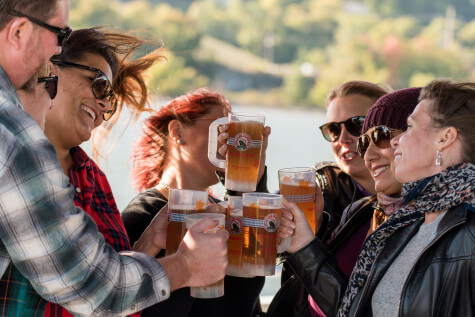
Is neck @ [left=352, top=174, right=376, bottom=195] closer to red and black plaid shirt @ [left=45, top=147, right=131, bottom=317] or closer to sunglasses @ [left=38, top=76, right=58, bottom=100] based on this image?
red and black plaid shirt @ [left=45, top=147, right=131, bottom=317]

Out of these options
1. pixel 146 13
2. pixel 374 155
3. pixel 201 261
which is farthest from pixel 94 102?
pixel 146 13

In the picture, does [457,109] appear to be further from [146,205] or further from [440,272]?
[146,205]

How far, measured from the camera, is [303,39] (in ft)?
112

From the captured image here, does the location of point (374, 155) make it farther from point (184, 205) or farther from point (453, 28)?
point (453, 28)

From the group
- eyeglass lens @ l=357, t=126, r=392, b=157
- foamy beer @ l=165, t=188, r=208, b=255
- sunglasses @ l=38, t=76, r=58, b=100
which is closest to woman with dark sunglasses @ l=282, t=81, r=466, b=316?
eyeglass lens @ l=357, t=126, r=392, b=157

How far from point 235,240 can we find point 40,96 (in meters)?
0.77

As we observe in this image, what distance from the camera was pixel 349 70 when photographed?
30.6 meters

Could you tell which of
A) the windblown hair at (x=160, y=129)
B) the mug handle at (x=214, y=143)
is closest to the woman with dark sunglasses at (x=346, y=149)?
the windblown hair at (x=160, y=129)

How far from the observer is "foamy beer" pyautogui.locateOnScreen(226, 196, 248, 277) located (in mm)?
1957

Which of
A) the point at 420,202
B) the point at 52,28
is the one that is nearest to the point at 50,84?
the point at 52,28

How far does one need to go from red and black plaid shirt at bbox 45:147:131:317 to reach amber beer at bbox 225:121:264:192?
495mm

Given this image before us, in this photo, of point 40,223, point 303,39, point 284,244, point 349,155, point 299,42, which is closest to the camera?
point 40,223

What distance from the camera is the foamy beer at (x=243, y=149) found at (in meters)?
2.01

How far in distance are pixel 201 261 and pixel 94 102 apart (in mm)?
880
